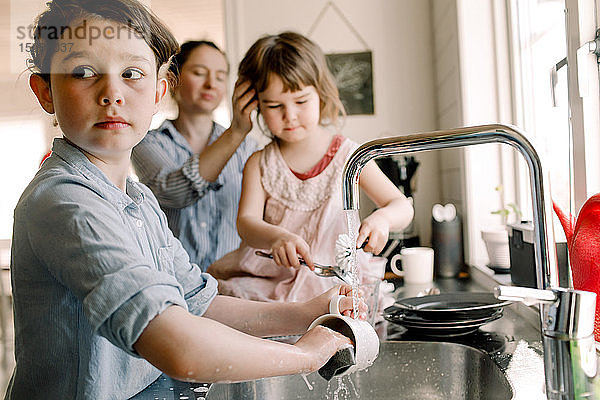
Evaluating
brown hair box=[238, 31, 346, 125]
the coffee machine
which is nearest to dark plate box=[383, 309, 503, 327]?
brown hair box=[238, 31, 346, 125]

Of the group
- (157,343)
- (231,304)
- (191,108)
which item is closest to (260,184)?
(191,108)

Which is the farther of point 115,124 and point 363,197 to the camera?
point 363,197

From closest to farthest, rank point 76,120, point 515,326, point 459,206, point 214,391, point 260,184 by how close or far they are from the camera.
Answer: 1. point 76,120
2. point 214,391
3. point 515,326
4. point 260,184
5. point 459,206

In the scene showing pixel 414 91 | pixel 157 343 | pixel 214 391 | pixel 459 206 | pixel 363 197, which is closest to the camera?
pixel 157 343

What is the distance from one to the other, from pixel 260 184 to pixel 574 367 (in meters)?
0.93

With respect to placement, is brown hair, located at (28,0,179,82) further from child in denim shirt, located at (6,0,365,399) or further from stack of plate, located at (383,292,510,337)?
stack of plate, located at (383,292,510,337)

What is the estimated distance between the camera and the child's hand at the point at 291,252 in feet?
3.55

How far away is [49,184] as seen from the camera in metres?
0.61

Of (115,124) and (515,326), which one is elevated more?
(115,124)

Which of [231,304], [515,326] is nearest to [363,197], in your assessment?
[515,326]

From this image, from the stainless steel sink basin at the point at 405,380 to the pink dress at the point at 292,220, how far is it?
24 centimetres

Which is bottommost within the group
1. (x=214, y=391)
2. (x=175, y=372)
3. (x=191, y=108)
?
(x=214, y=391)

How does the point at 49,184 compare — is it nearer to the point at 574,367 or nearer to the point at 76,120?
the point at 76,120

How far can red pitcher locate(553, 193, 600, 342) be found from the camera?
2.55 feet
